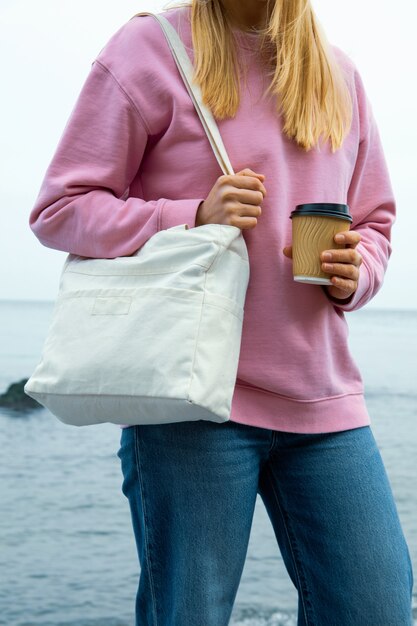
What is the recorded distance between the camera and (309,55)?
3.93 feet

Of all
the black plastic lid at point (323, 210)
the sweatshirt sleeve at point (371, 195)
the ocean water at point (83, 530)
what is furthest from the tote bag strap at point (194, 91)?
the ocean water at point (83, 530)

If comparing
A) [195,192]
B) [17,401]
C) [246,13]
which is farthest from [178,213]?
[17,401]

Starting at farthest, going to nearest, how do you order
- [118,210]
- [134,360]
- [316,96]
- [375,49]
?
[375,49] → [316,96] → [118,210] → [134,360]

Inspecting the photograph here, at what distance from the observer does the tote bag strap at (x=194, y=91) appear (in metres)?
1.07

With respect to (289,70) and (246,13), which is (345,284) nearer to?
(289,70)

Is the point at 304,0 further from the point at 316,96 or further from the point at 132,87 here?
the point at 132,87

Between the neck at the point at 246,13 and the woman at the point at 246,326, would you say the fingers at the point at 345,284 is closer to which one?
the woman at the point at 246,326

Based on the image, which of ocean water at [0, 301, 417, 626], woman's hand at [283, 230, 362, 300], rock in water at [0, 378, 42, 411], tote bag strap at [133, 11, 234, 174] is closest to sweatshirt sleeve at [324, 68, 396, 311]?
woman's hand at [283, 230, 362, 300]

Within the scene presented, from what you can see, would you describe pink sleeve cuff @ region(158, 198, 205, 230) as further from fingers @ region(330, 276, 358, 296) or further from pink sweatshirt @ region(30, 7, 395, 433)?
fingers @ region(330, 276, 358, 296)

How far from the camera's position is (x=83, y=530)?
3.89m

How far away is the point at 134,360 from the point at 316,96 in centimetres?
48

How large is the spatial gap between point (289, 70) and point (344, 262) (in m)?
0.29

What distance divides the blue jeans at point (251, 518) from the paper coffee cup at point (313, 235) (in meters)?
0.21

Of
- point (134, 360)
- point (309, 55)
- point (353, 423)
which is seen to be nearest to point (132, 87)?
point (309, 55)
